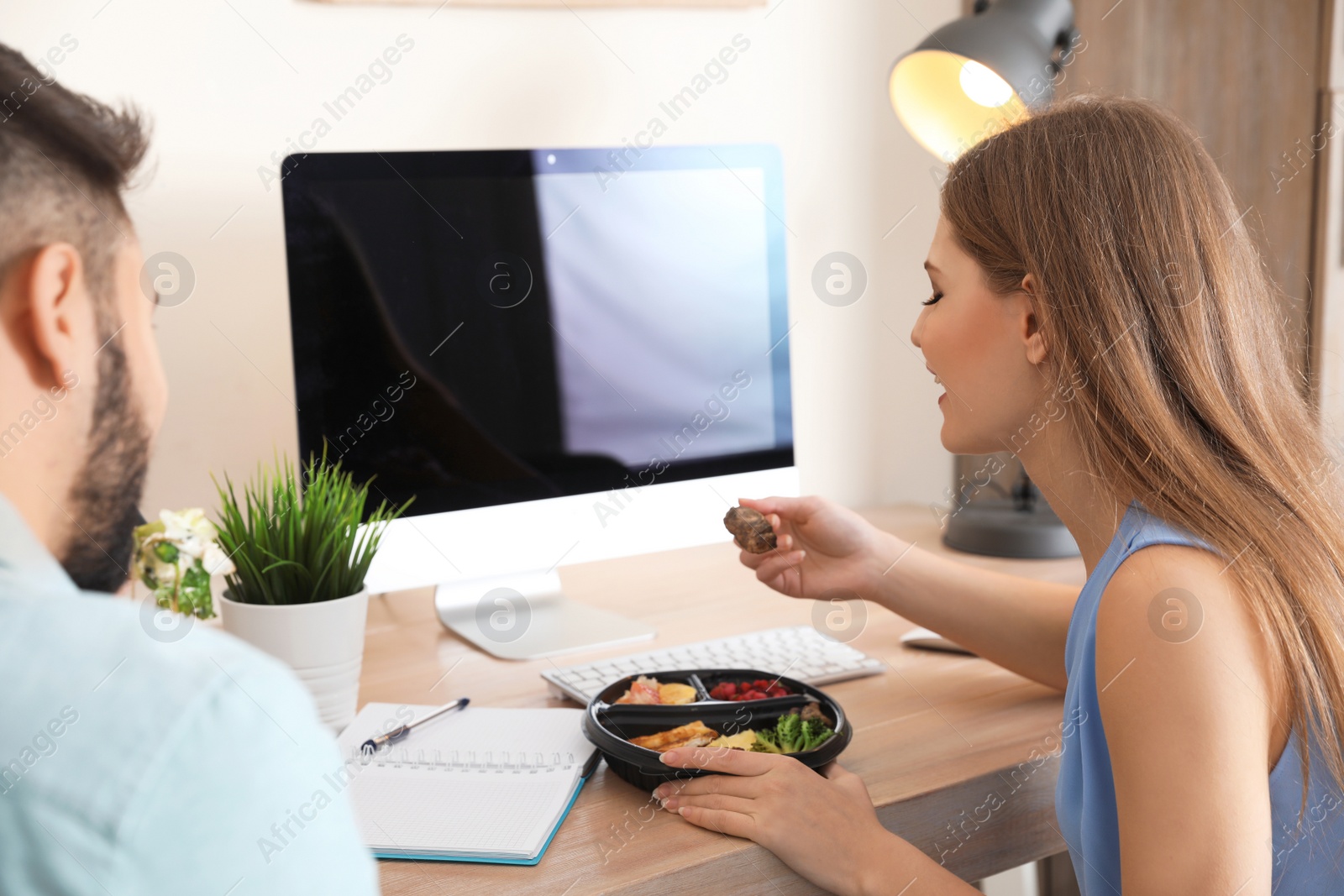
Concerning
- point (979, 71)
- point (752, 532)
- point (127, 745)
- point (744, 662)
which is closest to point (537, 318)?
point (752, 532)

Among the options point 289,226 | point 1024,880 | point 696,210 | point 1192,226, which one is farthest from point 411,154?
point 1024,880

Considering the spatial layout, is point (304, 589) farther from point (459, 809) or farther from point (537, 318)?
point (537, 318)

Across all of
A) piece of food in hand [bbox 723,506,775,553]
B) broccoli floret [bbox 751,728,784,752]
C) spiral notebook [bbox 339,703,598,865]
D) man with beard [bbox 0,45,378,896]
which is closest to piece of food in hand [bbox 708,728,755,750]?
broccoli floret [bbox 751,728,784,752]

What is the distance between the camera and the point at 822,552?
1134mm

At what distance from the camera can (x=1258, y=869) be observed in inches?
25.5

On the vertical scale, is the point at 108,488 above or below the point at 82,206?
below

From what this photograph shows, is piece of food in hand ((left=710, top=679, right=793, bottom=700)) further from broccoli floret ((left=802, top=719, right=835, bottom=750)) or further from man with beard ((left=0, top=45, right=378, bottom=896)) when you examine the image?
man with beard ((left=0, top=45, right=378, bottom=896))

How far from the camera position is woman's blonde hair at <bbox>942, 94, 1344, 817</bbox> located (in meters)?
0.73

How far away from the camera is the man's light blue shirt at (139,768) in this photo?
355 millimetres

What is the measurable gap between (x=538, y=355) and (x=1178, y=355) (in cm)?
Answer: 68

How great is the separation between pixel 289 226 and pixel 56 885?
82cm

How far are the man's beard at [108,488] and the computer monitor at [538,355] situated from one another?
0.72ft

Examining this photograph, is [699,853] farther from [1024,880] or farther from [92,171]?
[1024,880]

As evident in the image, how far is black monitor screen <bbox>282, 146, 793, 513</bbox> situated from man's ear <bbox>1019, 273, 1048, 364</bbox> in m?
0.51
